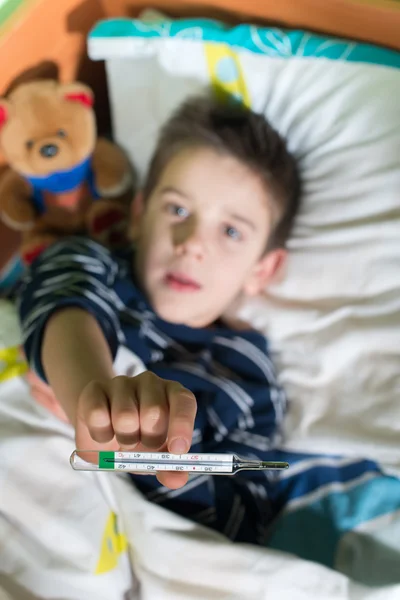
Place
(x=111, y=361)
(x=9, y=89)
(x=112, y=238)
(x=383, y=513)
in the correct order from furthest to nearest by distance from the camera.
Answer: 1. (x=112, y=238)
2. (x=9, y=89)
3. (x=383, y=513)
4. (x=111, y=361)

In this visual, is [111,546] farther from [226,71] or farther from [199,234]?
[226,71]

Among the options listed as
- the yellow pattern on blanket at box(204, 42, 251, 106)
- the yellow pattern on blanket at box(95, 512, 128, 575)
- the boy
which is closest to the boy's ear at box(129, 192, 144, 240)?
the boy

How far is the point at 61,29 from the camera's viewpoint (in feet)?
3.03

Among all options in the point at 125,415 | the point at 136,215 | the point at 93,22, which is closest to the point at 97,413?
the point at 125,415

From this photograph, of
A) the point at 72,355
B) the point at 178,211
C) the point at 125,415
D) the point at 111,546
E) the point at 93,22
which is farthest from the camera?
the point at 93,22

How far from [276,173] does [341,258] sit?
0.16m

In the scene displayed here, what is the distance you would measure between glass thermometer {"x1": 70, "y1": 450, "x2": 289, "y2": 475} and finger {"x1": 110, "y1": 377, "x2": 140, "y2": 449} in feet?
0.07

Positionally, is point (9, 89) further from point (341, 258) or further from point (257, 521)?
point (257, 521)

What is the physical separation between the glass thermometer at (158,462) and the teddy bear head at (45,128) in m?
0.50

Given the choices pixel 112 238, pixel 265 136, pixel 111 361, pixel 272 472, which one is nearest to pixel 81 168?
pixel 112 238

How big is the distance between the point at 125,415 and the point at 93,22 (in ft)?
2.57

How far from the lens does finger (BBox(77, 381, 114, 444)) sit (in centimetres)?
42

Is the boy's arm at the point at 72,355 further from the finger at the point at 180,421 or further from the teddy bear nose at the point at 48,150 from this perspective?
the teddy bear nose at the point at 48,150

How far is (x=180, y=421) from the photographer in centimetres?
42
